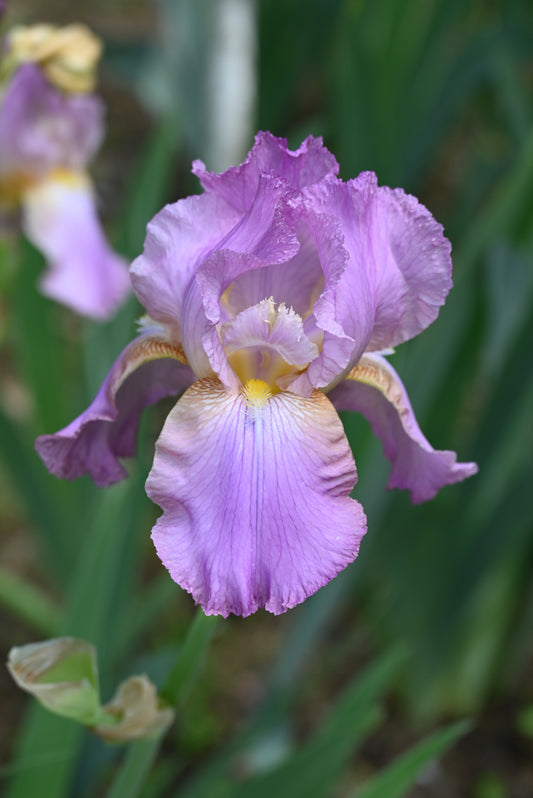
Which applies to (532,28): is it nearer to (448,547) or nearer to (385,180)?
(385,180)

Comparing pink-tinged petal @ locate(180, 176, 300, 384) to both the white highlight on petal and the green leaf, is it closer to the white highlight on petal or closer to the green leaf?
the white highlight on petal

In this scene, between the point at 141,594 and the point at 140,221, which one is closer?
the point at 140,221

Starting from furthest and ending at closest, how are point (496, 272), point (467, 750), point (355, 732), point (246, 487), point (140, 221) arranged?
point (467, 750) → point (140, 221) → point (496, 272) → point (355, 732) → point (246, 487)

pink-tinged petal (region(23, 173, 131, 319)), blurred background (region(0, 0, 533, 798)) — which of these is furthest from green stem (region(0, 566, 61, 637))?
pink-tinged petal (region(23, 173, 131, 319))

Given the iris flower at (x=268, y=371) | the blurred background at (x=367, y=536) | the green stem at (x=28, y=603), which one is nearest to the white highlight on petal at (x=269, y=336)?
the iris flower at (x=268, y=371)

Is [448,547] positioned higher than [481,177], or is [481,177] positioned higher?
[481,177]

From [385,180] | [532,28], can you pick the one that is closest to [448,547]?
[385,180]
